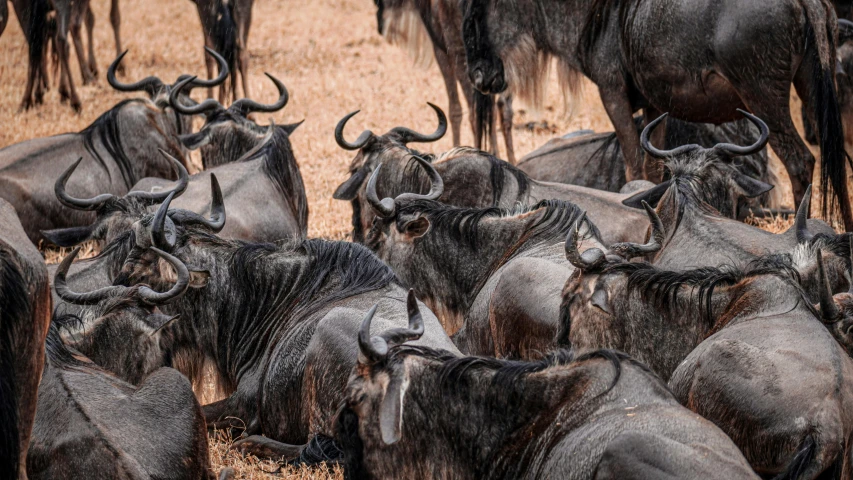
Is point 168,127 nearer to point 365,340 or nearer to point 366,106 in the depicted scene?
point 366,106

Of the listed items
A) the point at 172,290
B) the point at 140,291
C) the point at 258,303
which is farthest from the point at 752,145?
the point at 140,291

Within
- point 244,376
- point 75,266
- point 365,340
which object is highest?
point 365,340

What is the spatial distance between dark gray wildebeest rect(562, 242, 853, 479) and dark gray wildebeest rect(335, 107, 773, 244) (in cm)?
193

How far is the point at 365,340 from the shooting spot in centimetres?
352

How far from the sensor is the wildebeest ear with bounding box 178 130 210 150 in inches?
345

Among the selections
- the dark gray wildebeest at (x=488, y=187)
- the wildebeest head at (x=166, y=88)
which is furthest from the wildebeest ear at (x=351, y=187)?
the wildebeest head at (x=166, y=88)

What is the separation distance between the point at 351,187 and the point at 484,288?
1.86 meters

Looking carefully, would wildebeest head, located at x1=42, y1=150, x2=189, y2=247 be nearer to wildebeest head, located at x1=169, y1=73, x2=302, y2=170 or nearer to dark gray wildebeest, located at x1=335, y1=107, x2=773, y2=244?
dark gray wildebeest, located at x1=335, y1=107, x2=773, y2=244

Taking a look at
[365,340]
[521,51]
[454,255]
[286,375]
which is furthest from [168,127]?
[365,340]

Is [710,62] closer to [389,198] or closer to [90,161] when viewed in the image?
[389,198]

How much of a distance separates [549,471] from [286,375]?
1.95m

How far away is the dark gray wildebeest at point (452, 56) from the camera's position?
10367 mm

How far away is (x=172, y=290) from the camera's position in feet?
16.5

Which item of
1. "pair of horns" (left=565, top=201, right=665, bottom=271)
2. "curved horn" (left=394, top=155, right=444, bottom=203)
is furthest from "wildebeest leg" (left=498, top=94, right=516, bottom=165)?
"pair of horns" (left=565, top=201, right=665, bottom=271)
